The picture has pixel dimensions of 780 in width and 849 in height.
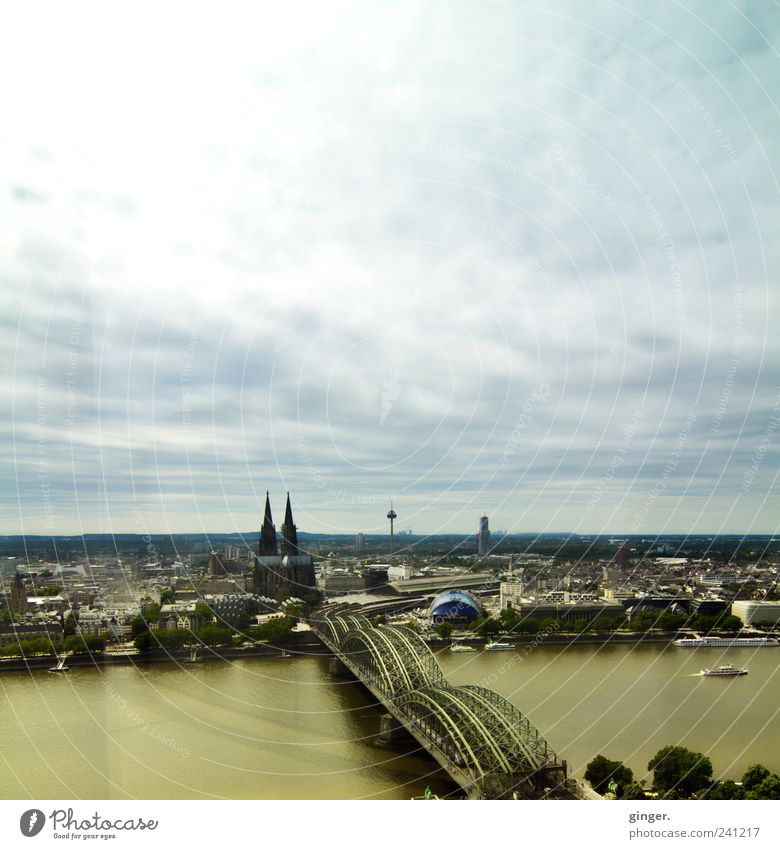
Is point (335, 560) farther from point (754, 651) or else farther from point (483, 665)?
point (754, 651)

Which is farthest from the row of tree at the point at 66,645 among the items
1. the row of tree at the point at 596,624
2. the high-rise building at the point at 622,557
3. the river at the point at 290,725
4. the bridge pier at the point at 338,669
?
the high-rise building at the point at 622,557

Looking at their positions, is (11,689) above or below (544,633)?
above

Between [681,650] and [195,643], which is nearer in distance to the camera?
[195,643]

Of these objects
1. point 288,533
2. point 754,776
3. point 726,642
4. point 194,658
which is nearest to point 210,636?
point 194,658

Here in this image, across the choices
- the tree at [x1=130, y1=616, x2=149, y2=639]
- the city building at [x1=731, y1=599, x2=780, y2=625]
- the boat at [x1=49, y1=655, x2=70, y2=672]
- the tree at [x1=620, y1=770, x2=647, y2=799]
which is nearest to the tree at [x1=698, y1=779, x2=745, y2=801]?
the tree at [x1=620, y1=770, x2=647, y2=799]

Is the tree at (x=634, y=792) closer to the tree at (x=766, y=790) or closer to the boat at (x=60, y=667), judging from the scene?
the tree at (x=766, y=790)
